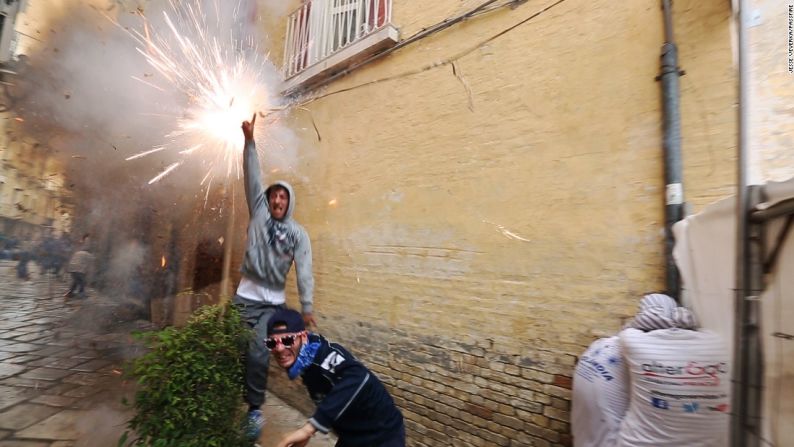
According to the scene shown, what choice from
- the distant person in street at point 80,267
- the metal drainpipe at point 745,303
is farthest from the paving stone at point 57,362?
the metal drainpipe at point 745,303

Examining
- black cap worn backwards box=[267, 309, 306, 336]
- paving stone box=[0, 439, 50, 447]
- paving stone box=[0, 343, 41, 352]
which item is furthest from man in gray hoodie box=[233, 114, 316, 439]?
paving stone box=[0, 343, 41, 352]

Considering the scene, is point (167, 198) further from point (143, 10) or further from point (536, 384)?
point (536, 384)

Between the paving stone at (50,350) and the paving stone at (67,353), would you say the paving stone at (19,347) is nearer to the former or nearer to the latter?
the paving stone at (50,350)

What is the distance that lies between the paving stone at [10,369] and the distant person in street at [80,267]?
16.1 ft

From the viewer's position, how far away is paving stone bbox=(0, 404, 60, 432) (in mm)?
3748

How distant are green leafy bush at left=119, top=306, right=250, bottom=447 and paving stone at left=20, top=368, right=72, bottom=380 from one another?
3462mm

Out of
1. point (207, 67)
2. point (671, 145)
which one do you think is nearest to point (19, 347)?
point (207, 67)

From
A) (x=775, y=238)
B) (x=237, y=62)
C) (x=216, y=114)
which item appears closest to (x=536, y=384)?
(x=775, y=238)

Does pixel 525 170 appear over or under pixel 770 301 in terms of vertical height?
over

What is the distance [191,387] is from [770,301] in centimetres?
309

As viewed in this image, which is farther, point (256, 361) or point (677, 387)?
point (256, 361)

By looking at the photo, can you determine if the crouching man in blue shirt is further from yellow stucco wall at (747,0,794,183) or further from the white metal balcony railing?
the white metal balcony railing

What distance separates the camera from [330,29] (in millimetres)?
6078

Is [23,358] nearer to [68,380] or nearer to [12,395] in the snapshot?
[68,380]
